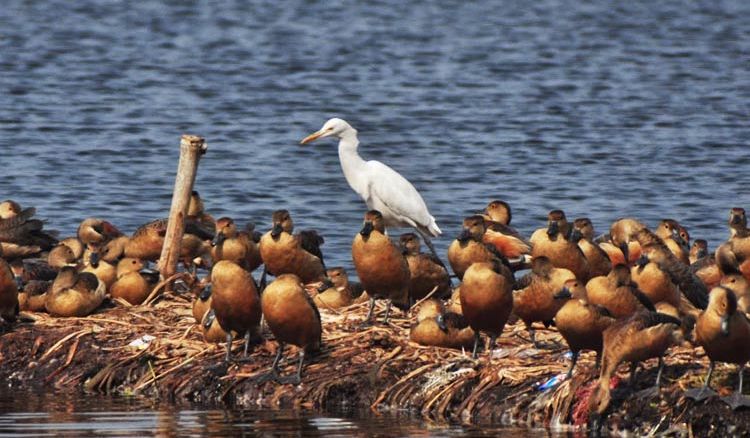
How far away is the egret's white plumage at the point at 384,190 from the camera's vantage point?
17.9 meters

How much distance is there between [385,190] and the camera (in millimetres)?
18047

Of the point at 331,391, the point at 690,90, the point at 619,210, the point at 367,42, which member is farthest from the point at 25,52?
the point at 331,391

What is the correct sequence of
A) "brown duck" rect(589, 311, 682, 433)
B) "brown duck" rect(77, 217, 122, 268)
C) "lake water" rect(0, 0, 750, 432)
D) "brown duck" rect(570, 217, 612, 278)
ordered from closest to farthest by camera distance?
"brown duck" rect(589, 311, 682, 433), "brown duck" rect(570, 217, 612, 278), "brown duck" rect(77, 217, 122, 268), "lake water" rect(0, 0, 750, 432)

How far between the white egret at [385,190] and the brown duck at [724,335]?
6.20 meters

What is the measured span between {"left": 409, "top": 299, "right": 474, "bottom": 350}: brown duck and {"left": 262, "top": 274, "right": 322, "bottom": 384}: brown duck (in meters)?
0.70

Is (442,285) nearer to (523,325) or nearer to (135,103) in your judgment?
(523,325)

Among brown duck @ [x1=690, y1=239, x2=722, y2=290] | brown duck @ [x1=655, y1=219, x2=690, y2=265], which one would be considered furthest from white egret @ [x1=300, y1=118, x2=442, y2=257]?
brown duck @ [x1=690, y1=239, x2=722, y2=290]

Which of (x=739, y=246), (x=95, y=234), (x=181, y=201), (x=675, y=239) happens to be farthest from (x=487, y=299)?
(x=95, y=234)

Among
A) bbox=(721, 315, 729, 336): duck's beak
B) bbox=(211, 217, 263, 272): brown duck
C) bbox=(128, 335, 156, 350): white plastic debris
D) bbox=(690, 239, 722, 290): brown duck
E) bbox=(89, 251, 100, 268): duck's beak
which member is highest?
bbox=(721, 315, 729, 336): duck's beak

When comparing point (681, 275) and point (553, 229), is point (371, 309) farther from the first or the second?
point (681, 275)

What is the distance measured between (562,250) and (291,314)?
2867 mm

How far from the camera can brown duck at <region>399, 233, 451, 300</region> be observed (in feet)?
49.0

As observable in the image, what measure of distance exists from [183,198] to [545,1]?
4583 cm

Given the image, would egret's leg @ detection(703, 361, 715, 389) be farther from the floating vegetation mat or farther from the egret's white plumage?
the egret's white plumage
